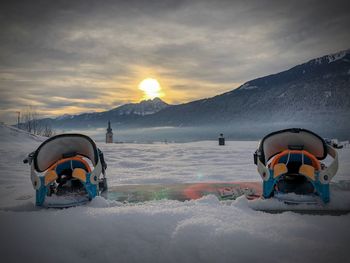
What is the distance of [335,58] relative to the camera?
579ft

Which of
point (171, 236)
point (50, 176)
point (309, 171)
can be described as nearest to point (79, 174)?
point (50, 176)

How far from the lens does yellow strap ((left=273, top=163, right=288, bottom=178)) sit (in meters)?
3.04

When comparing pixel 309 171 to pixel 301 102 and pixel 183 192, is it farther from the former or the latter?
pixel 301 102

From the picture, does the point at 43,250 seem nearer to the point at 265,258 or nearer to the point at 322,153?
the point at 265,258

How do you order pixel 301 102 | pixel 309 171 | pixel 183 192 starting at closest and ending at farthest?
pixel 309 171 < pixel 183 192 < pixel 301 102

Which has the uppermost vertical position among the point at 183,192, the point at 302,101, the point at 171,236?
the point at 302,101

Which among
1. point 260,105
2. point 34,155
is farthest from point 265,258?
point 260,105

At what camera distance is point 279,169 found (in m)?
3.06

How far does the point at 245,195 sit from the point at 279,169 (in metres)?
1.00

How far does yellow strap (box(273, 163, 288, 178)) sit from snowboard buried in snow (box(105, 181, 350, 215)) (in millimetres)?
290

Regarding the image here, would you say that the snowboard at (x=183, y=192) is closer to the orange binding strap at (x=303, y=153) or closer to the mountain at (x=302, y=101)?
the orange binding strap at (x=303, y=153)

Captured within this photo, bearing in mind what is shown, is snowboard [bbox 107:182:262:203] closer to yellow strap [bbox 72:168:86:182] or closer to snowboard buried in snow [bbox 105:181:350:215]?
snowboard buried in snow [bbox 105:181:350:215]

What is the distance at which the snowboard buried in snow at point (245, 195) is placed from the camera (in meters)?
3.01

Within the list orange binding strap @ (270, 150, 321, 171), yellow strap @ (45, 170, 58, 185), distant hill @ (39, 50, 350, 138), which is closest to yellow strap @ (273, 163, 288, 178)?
orange binding strap @ (270, 150, 321, 171)
